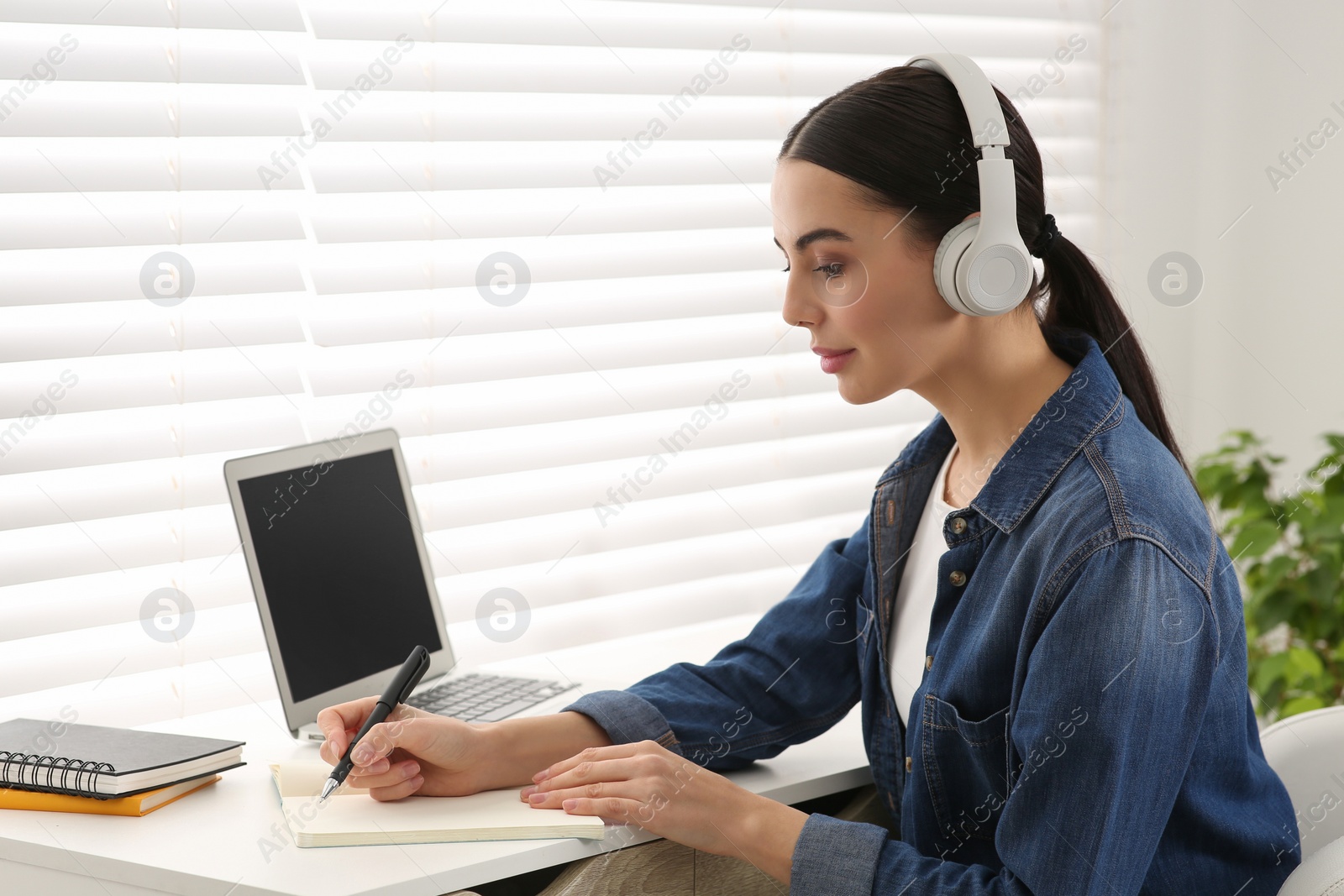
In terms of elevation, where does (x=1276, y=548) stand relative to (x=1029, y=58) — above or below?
below

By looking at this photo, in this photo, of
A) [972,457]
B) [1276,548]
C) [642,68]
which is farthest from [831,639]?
[1276,548]

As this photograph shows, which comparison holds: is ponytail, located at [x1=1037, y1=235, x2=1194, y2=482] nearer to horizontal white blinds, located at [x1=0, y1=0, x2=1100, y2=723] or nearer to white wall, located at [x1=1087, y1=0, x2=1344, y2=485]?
horizontal white blinds, located at [x1=0, y1=0, x2=1100, y2=723]

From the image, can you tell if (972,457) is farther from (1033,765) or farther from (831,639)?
(1033,765)

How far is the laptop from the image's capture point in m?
1.33

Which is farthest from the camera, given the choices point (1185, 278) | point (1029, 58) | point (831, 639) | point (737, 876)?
point (1185, 278)

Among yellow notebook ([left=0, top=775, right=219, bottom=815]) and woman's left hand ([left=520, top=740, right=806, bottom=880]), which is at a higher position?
yellow notebook ([left=0, top=775, right=219, bottom=815])

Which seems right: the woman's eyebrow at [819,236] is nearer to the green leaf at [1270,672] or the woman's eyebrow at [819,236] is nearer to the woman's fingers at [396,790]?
the woman's fingers at [396,790]

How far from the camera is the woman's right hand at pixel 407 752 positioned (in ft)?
3.51

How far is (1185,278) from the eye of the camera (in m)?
2.41

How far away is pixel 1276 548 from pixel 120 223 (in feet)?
7.14

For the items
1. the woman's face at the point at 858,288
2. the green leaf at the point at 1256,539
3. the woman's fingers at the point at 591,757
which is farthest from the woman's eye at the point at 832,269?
the green leaf at the point at 1256,539

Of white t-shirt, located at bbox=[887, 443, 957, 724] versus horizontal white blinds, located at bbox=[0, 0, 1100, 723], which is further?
horizontal white blinds, located at bbox=[0, 0, 1100, 723]

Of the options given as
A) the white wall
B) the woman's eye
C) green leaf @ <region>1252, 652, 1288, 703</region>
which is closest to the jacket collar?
the woman's eye

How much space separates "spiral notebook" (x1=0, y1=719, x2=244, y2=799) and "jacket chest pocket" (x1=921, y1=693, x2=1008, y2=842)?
71 cm
